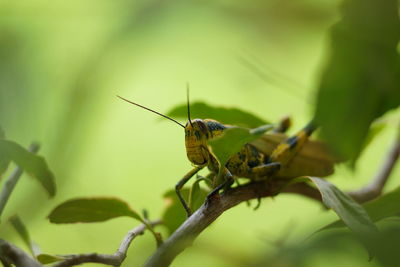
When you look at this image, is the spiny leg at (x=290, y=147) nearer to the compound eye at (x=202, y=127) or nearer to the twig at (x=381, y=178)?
the twig at (x=381, y=178)

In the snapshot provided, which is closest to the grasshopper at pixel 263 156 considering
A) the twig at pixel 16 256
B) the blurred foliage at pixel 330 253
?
the twig at pixel 16 256

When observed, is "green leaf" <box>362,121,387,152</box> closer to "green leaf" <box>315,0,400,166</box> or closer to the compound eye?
the compound eye

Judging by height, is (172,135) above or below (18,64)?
below

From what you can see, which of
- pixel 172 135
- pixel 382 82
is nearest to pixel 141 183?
pixel 172 135

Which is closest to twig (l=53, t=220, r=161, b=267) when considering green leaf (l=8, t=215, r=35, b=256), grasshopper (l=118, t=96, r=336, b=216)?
green leaf (l=8, t=215, r=35, b=256)

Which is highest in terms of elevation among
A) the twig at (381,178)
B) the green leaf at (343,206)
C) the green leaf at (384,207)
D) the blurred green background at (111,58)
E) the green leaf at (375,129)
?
the blurred green background at (111,58)

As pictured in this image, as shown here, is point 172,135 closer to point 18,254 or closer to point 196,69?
→ point 196,69
